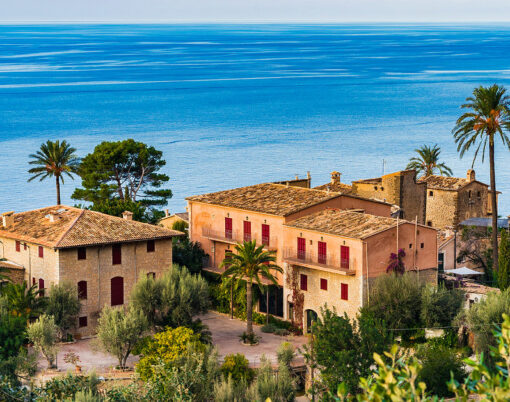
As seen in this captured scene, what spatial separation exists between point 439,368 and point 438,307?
6.63 meters

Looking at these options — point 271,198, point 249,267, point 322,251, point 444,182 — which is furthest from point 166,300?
point 444,182

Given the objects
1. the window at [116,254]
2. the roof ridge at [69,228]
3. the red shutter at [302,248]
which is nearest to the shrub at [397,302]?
the red shutter at [302,248]

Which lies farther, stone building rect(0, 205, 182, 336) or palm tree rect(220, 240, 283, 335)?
stone building rect(0, 205, 182, 336)

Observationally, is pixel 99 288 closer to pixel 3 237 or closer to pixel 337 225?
pixel 3 237

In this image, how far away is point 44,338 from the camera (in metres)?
39.7

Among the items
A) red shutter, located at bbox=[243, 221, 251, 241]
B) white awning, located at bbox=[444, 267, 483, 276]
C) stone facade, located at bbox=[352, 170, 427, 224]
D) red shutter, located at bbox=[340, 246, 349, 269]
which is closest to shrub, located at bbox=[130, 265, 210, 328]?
red shutter, located at bbox=[340, 246, 349, 269]

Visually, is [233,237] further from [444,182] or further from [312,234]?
[444,182]

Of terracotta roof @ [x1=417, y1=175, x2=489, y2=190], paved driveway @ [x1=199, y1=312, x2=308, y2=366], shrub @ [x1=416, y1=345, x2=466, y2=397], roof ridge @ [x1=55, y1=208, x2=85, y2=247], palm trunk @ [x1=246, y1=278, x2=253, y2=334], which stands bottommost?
paved driveway @ [x1=199, y1=312, x2=308, y2=366]

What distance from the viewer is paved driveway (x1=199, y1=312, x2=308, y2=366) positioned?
41781mm

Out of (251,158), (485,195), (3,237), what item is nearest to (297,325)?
(3,237)

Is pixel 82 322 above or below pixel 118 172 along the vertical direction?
below

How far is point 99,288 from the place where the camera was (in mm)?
45656

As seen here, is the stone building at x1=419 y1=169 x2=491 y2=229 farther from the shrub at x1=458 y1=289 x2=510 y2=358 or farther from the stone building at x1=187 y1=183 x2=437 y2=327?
the shrub at x1=458 y1=289 x2=510 y2=358

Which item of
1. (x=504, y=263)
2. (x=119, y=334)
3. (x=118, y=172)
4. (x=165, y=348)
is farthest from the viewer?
(x=118, y=172)
